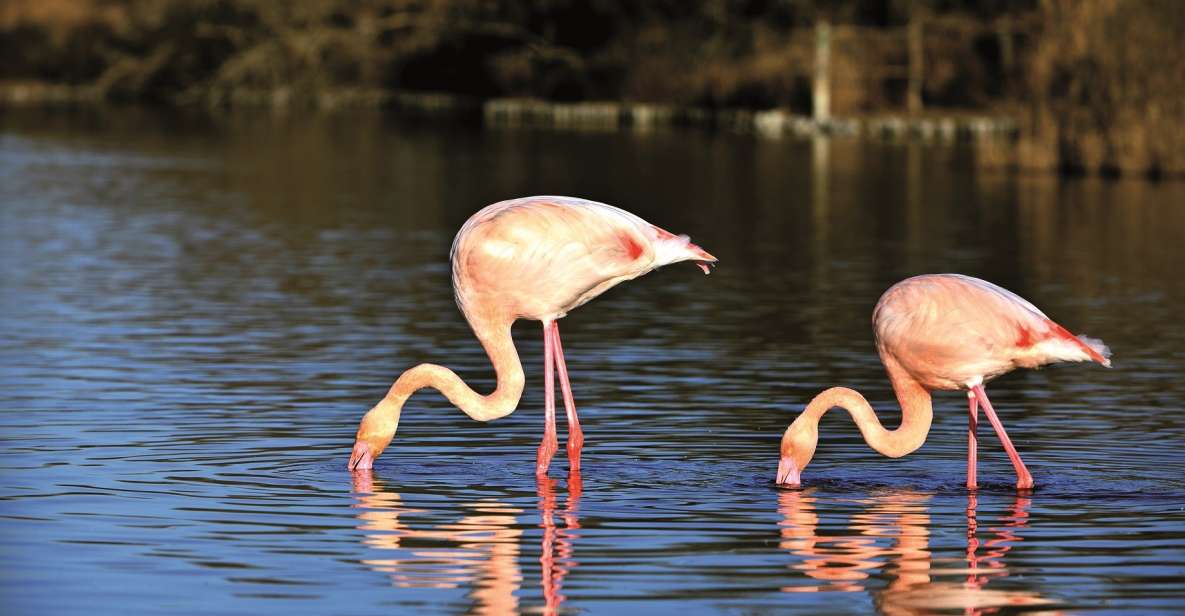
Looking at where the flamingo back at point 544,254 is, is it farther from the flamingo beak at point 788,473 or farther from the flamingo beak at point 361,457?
the flamingo beak at point 788,473

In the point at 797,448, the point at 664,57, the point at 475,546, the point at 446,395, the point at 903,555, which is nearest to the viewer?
the point at 903,555

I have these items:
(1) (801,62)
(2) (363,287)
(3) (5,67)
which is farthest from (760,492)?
(3) (5,67)

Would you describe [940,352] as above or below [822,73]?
above

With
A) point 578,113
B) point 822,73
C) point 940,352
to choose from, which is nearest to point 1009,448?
point 940,352

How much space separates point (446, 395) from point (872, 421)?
1860 millimetres

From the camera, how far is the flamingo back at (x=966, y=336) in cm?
921

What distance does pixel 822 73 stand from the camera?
49.7 meters

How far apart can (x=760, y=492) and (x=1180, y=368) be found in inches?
201

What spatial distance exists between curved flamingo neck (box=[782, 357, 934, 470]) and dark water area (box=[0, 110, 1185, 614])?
240mm

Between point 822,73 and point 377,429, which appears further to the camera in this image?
point 822,73

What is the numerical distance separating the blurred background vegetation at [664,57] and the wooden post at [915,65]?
0.05 metres

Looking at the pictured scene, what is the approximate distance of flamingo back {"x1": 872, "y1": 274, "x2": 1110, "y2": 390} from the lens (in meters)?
9.21

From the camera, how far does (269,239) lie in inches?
917

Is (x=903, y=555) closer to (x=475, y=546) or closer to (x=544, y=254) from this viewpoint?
(x=475, y=546)
